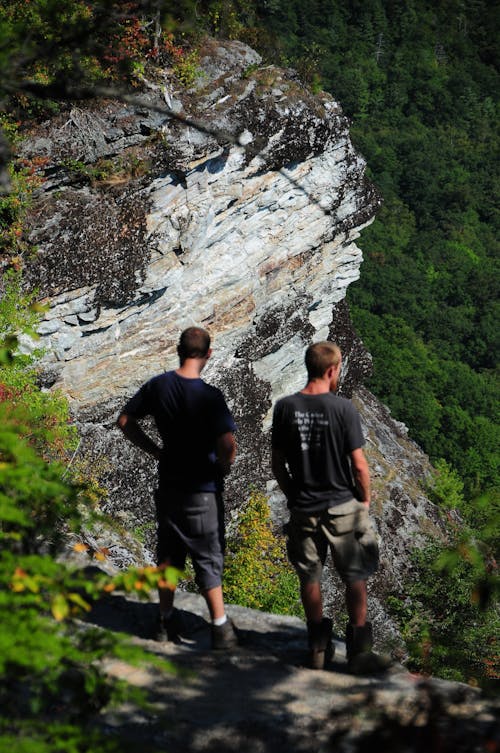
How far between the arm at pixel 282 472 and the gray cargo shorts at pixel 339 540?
112 mm

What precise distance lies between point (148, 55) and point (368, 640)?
518 inches

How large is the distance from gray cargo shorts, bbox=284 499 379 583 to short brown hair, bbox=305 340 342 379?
2.29ft

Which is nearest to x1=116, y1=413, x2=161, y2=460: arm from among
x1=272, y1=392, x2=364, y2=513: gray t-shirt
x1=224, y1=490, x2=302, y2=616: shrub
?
x1=272, y1=392, x2=364, y2=513: gray t-shirt

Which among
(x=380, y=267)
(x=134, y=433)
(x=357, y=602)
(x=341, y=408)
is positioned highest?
(x=341, y=408)

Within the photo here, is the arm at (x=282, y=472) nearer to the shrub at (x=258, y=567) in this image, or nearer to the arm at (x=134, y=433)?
the arm at (x=134, y=433)

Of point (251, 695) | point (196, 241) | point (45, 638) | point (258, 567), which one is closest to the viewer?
point (45, 638)

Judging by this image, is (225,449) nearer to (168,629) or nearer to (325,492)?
(325,492)

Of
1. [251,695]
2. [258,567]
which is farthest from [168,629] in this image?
[258,567]

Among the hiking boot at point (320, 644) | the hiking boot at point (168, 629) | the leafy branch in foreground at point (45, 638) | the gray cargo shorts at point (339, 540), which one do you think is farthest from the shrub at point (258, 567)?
the leafy branch in foreground at point (45, 638)

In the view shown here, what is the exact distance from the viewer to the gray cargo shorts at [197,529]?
4.18 m

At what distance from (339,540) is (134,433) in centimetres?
125

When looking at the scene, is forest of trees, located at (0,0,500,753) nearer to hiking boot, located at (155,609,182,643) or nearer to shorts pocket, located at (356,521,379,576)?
shorts pocket, located at (356,521,379,576)

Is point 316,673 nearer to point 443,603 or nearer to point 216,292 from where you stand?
point 216,292

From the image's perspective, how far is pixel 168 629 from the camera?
4.35 metres
